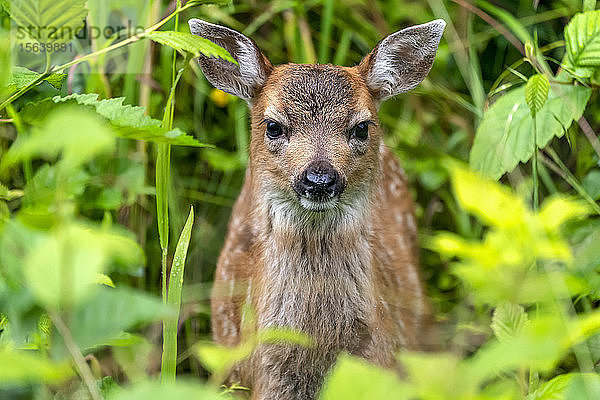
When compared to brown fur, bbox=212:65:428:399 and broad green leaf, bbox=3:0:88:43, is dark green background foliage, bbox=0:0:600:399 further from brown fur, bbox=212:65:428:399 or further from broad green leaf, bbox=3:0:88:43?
brown fur, bbox=212:65:428:399

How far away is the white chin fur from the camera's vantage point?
2420 millimetres

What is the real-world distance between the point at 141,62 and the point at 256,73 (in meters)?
0.74

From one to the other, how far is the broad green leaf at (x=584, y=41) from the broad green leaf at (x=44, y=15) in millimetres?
1447

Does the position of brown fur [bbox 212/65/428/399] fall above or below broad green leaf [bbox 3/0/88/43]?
below

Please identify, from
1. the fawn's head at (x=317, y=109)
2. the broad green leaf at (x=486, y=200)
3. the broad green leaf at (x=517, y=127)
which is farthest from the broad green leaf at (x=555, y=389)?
the broad green leaf at (x=517, y=127)

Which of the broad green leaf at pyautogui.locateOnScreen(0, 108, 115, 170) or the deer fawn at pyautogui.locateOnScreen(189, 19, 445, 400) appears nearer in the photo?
the broad green leaf at pyautogui.locateOnScreen(0, 108, 115, 170)

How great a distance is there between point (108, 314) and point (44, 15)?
79cm

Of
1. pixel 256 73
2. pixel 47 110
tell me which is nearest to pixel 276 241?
pixel 256 73

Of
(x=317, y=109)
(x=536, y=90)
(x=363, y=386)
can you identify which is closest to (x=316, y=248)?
(x=317, y=109)

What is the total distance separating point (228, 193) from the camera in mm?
3920

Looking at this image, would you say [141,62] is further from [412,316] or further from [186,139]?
[186,139]

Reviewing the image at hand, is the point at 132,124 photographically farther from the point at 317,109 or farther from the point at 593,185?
the point at 593,185

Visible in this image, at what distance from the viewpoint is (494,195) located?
3.60 ft

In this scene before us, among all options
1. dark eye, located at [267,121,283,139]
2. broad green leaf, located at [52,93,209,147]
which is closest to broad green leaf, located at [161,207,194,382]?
broad green leaf, located at [52,93,209,147]
